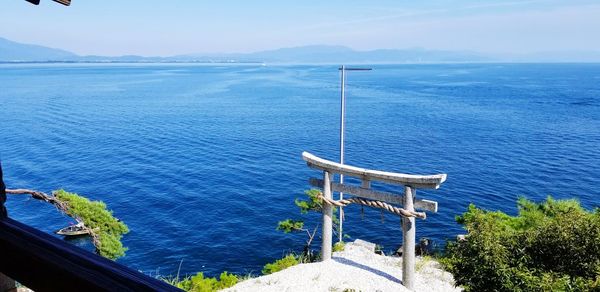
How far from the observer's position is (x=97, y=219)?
1404 cm

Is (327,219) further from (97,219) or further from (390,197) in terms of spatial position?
(97,219)

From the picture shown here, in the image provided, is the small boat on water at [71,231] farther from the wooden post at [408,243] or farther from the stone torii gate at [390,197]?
the wooden post at [408,243]

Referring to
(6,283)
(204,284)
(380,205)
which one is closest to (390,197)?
(380,205)

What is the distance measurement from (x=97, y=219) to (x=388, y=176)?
9.12 metres

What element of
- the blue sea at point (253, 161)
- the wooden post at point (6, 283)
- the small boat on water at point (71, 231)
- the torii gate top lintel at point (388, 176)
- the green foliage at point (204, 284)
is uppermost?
the wooden post at point (6, 283)

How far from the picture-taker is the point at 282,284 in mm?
13016

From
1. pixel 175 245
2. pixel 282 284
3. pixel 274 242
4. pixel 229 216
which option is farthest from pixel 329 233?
pixel 229 216

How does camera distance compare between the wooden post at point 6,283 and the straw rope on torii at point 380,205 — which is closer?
the wooden post at point 6,283

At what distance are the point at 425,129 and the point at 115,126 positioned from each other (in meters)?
39.8

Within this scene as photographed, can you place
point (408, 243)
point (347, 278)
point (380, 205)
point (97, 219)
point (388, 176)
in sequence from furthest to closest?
1. point (97, 219)
2. point (347, 278)
3. point (380, 205)
4. point (408, 243)
5. point (388, 176)

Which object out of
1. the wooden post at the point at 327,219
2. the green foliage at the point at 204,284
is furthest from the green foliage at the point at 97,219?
the wooden post at the point at 327,219

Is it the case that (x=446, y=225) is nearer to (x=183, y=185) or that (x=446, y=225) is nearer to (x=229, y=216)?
(x=229, y=216)

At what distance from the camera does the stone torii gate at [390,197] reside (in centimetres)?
1204

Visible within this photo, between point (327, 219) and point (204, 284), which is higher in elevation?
point (327, 219)
